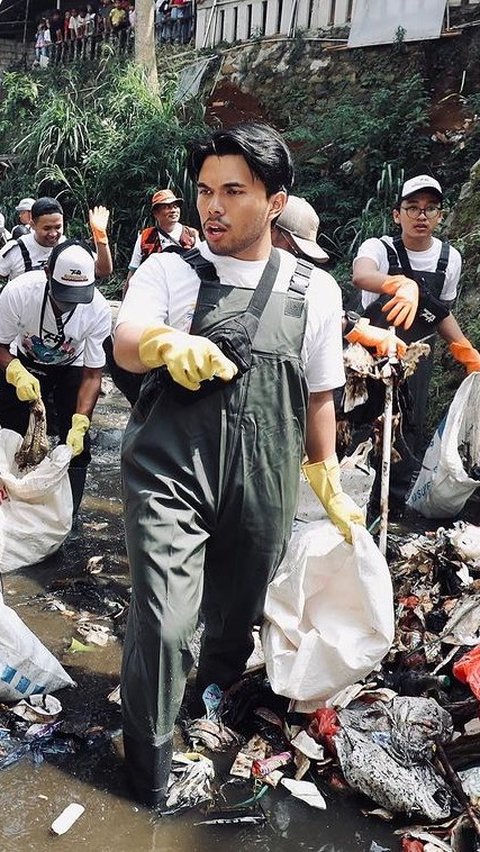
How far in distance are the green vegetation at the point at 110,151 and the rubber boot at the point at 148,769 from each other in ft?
33.5

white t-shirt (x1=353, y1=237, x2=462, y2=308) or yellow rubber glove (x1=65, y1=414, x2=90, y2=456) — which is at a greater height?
white t-shirt (x1=353, y1=237, x2=462, y2=308)

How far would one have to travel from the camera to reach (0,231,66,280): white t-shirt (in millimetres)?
5559

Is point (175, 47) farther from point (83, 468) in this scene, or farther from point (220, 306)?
point (220, 306)

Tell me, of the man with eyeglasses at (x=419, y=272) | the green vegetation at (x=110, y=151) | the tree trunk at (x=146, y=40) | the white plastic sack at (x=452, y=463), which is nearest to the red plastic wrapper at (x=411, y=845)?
the man with eyeglasses at (x=419, y=272)

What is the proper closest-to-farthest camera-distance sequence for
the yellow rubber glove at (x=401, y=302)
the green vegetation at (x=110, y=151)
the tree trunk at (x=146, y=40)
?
the yellow rubber glove at (x=401, y=302) → the green vegetation at (x=110, y=151) → the tree trunk at (x=146, y=40)

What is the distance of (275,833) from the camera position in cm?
231

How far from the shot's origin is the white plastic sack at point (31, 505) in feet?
12.3

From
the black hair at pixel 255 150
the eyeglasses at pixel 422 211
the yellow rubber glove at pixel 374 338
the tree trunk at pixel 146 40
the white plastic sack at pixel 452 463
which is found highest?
the tree trunk at pixel 146 40

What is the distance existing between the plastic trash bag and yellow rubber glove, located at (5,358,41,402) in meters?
2.26

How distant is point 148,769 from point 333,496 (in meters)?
1.07

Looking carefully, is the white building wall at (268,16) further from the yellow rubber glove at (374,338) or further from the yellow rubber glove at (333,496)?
the yellow rubber glove at (333,496)

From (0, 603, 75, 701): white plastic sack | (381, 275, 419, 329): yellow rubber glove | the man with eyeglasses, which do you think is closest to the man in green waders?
(0, 603, 75, 701): white plastic sack

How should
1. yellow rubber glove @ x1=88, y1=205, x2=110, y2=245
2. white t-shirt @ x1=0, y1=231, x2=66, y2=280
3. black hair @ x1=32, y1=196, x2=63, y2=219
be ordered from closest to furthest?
1. black hair @ x1=32, y1=196, x2=63, y2=219
2. yellow rubber glove @ x1=88, y1=205, x2=110, y2=245
3. white t-shirt @ x1=0, y1=231, x2=66, y2=280

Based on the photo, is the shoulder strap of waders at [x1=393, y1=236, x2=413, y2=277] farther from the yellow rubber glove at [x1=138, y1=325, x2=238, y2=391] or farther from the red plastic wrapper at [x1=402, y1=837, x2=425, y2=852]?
the red plastic wrapper at [x1=402, y1=837, x2=425, y2=852]
